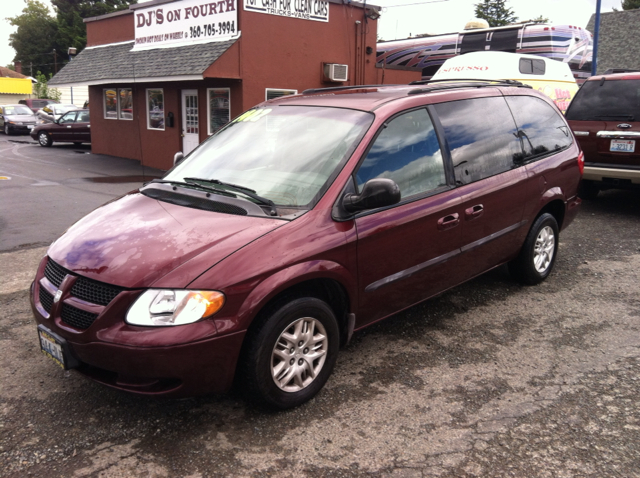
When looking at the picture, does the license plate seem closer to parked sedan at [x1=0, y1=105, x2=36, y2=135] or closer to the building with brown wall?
the building with brown wall

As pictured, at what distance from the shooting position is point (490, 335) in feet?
14.6

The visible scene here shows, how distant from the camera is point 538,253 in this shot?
17.9 feet

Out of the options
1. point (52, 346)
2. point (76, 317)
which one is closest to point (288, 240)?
point (76, 317)

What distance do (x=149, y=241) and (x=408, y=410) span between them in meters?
1.80

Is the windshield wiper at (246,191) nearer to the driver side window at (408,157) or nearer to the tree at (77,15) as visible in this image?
the driver side window at (408,157)

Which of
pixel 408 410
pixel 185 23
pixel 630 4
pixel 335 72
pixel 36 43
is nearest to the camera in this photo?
pixel 408 410

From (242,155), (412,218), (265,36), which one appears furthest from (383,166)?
(265,36)

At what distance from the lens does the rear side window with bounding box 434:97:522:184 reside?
4.29 metres

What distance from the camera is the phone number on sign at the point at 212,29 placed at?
13398 mm

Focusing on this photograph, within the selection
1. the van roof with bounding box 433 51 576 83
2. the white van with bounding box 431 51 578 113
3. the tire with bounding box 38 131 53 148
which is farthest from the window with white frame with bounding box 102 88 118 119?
the van roof with bounding box 433 51 576 83

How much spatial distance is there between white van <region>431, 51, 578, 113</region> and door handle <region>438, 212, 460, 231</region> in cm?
847

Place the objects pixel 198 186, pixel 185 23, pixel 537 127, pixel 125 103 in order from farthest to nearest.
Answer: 1. pixel 125 103
2. pixel 185 23
3. pixel 537 127
4. pixel 198 186

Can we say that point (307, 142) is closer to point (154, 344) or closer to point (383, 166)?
point (383, 166)

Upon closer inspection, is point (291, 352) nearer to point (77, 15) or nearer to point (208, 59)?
point (208, 59)
